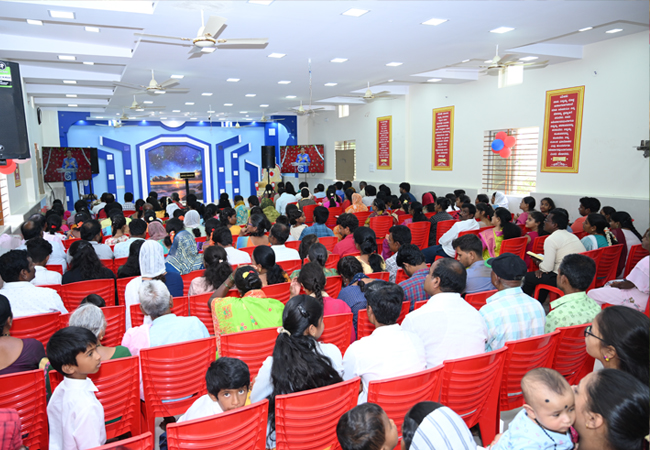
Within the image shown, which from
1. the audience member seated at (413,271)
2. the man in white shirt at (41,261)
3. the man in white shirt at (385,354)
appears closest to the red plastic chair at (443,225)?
the audience member seated at (413,271)

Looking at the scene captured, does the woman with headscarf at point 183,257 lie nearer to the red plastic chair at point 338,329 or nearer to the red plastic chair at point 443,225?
the red plastic chair at point 338,329

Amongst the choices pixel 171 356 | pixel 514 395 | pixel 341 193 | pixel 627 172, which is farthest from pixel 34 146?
pixel 627 172

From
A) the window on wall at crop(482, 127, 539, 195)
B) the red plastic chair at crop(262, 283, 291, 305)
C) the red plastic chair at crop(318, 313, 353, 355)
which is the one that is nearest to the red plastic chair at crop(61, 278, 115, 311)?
the red plastic chair at crop(262, 283, 291, 305)

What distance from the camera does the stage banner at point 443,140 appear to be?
432 inches

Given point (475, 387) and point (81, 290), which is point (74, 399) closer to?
point (475, 387)

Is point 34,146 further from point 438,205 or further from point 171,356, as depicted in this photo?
point 171,356

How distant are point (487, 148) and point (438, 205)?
3293mm

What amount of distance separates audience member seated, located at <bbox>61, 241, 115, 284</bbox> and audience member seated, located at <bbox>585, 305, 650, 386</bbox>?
4.14 metres

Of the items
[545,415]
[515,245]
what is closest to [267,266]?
[545,415]

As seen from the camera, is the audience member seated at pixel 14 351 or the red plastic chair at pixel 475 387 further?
the audience member seated at pixel 14 351

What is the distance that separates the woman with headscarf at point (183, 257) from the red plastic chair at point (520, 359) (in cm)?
339

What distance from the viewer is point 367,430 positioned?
1.49 m

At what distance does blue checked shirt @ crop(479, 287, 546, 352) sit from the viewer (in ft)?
8.93

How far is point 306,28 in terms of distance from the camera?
564cm
